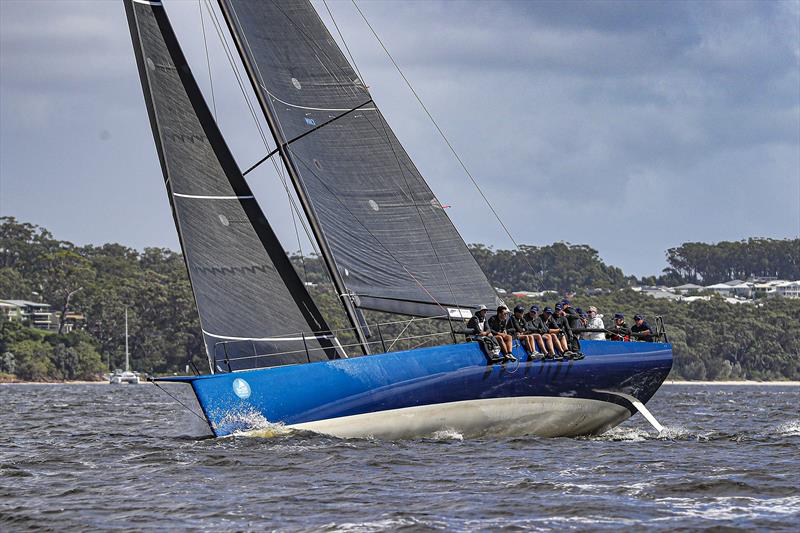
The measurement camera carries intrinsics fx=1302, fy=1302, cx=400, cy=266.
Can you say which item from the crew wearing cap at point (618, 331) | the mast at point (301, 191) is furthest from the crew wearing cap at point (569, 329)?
the mast at point (301, 191)

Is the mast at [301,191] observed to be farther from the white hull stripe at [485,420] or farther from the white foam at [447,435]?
the white foam at [447,435]

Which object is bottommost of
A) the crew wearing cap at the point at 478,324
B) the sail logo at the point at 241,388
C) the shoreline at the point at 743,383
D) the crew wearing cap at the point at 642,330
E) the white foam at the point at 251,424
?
the shoreline at the point at 743,383

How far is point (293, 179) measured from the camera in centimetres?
1806

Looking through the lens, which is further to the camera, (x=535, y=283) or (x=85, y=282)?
(x=535, y=283)

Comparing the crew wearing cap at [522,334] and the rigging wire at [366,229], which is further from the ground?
the rigging wire at [366,229]

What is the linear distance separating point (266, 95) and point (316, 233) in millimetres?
2095

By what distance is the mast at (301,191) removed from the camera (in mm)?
17734

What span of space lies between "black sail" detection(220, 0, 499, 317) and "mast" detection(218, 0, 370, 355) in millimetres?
43

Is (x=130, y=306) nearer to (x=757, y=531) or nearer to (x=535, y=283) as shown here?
(x=535, y=283)

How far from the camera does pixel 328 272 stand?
1809cm

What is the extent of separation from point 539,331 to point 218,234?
4.57 meters

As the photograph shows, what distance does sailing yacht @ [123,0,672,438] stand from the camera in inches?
644

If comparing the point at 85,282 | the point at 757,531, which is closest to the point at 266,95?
the point at 757,531

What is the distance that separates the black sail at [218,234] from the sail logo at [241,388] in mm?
942
